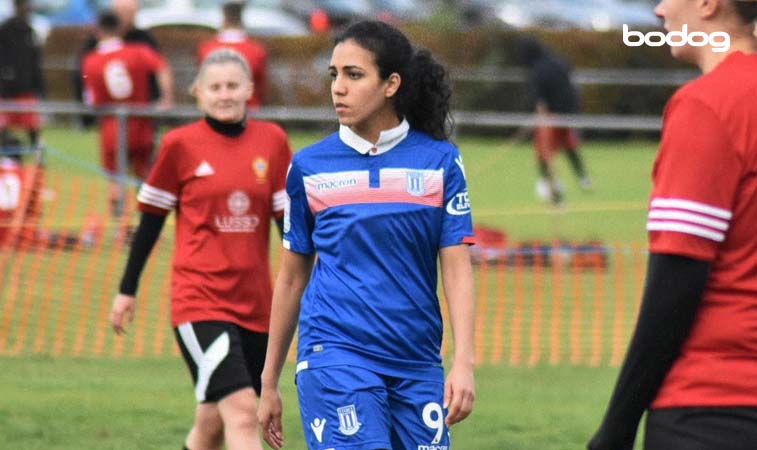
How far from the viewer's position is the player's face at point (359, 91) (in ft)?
16.0

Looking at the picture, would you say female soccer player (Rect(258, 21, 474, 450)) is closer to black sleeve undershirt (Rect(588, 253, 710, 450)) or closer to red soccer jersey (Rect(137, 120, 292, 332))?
black sleeve undershirt (Rect(588, 253, 710, 450))

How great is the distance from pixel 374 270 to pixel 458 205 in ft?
1.15

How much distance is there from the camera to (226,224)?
6395mm

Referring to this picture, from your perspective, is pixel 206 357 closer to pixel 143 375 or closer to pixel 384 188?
pixel 384 188

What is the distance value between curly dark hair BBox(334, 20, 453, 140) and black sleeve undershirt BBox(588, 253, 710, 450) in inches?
71.9

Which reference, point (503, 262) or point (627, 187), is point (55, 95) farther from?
point (503, 262)

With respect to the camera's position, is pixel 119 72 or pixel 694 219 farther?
pixel 119 72

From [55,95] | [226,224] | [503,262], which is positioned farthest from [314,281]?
[55,95]

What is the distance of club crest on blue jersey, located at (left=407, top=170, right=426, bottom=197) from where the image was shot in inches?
190

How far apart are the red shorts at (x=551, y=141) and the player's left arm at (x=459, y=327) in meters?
13.1

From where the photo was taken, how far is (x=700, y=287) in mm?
3301

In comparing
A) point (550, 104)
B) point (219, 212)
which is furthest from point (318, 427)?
point (550, 104)

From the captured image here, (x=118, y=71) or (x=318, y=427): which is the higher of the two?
(x=118, y=71)

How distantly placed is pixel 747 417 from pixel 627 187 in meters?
18.7
